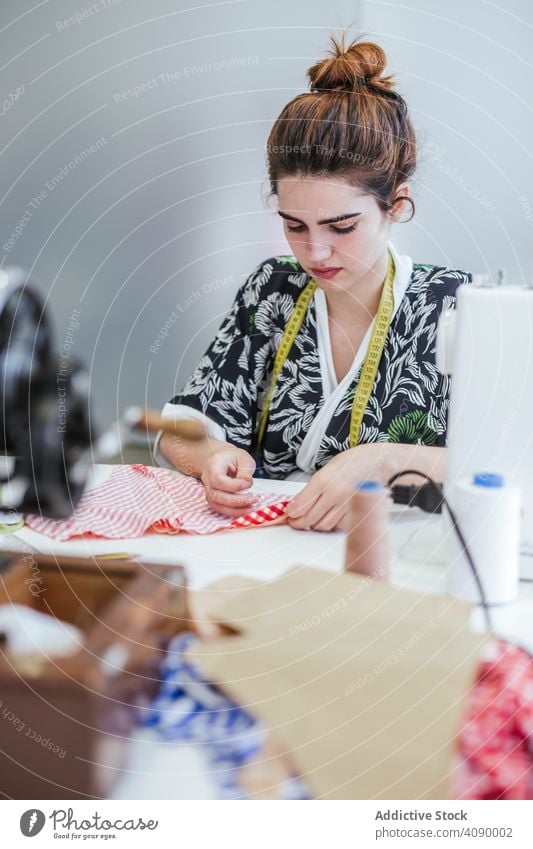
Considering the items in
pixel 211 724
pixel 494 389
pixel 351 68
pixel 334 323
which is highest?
pixel 351 68

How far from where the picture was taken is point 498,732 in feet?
1.48

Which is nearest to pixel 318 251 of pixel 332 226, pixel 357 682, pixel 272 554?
pixel 332 226

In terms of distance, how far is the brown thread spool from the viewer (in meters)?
0.55

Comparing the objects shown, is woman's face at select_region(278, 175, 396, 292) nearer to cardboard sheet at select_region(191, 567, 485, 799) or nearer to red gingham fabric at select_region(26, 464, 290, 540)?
red gingham fabric at select_region(26, 464, 290, 540)

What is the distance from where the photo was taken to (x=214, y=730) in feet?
1.47

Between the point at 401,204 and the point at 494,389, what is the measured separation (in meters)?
0.40

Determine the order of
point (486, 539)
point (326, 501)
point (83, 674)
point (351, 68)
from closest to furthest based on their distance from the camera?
point (83, 674), point (486, 539), point (326, 501), point (351, 68)

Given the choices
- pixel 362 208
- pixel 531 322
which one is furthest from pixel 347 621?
pixel 362 208

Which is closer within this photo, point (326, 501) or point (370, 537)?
point (370, 537)

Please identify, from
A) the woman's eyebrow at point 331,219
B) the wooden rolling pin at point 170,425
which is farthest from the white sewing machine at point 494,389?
the wooden rolling pin at point 170,425

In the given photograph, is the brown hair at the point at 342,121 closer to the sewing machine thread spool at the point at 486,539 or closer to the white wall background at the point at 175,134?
the white wall background at the point at 175,134

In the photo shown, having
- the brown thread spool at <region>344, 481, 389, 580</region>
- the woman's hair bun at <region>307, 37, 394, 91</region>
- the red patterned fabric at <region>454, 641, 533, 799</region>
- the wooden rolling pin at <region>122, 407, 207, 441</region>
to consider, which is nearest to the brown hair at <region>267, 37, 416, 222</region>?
the woman's hair bun at <region>307, 37, 394, 91</region>

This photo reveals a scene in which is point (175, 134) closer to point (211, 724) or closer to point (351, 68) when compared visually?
point (351, 68)

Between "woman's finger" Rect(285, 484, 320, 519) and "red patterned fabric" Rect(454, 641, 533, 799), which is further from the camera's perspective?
"woman's finger" Rect(285, 484, 320, 519)
